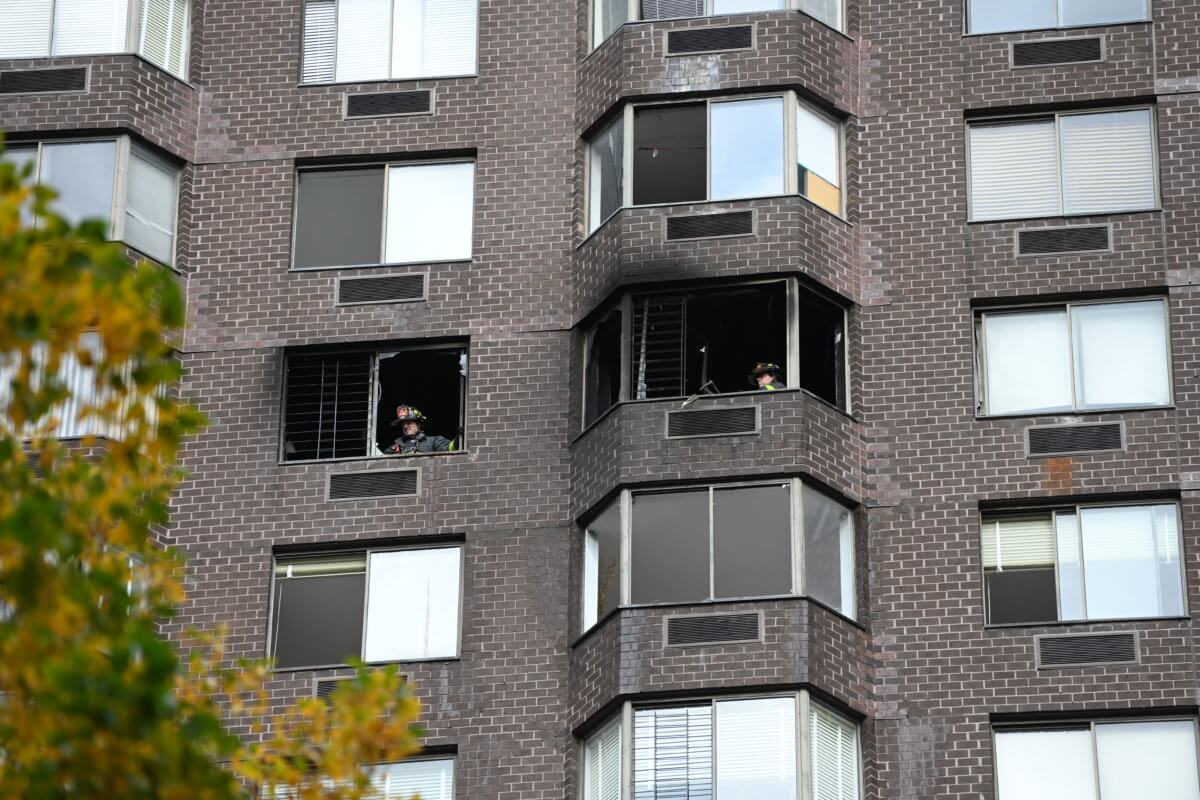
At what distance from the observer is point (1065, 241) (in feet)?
120

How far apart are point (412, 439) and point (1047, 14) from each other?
11.0 m

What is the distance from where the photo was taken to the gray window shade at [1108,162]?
122 feet

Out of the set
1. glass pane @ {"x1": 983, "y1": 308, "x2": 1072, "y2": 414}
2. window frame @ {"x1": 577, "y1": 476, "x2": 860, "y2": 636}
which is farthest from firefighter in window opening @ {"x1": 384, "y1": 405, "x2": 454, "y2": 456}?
glass pane @ {"x1": 983, "y1": 308, "x2": 1072, "y2": 414}

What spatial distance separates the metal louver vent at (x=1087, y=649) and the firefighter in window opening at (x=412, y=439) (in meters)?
8.55

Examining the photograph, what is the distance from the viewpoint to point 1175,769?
109ft

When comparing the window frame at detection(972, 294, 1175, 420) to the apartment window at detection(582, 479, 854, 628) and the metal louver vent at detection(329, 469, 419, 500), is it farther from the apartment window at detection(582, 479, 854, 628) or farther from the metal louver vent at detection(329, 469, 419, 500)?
→ the metal louver vent at detection(329, 469, 419, 500)

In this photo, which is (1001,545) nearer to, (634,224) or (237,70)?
(634,224)

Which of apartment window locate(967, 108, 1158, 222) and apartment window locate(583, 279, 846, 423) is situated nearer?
apartment window locate(583, 279, 846, 423)

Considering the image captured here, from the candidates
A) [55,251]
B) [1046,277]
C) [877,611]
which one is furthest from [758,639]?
[55,251]

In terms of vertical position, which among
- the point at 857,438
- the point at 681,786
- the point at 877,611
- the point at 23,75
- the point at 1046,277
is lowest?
the point at 681,786

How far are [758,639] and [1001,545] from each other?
3.83 m

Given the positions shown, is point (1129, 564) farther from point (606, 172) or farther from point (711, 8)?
point (711, 8)

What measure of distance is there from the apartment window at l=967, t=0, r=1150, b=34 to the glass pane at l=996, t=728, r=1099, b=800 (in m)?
10.5

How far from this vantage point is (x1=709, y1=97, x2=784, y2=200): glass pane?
3656 centimetres
